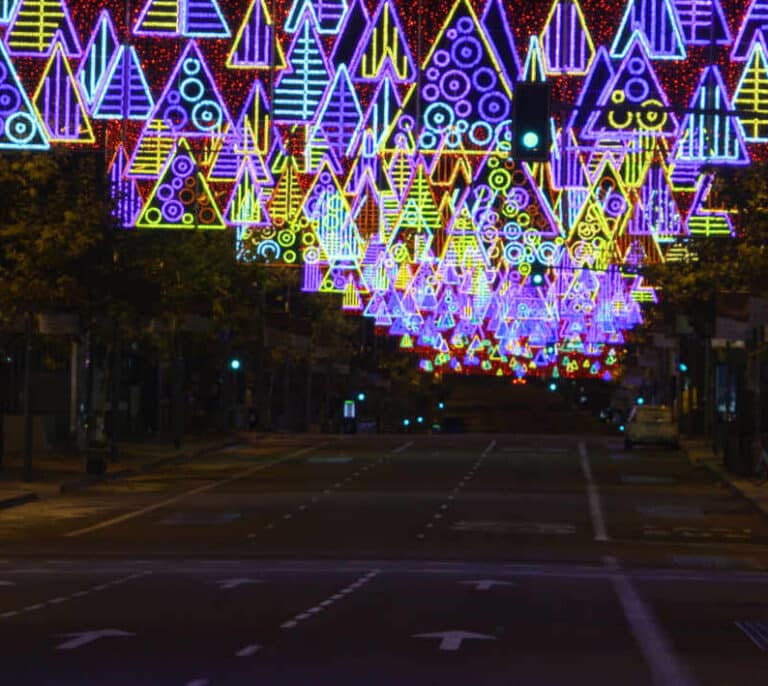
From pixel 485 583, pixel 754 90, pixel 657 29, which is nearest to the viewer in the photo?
pixel 485 583

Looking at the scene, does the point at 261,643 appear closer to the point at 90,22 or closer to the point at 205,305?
the point at 90,22

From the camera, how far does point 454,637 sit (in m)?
19.3

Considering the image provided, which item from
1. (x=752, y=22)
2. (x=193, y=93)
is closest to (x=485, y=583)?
(x=193, y=93)

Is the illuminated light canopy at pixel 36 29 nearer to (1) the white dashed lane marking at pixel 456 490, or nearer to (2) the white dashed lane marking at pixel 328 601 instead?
(1) the white dashed lane marking at pixel 456 490

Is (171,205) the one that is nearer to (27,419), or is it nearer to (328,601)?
(27,419)

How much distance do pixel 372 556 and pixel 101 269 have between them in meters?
23.5

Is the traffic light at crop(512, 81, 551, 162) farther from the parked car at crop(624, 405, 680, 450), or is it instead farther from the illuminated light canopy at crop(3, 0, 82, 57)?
the parked car at crop(624, 405, 680, 450)

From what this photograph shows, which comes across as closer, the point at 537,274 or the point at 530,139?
the point at 530,139

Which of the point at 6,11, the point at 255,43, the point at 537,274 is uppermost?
the point at 6,11

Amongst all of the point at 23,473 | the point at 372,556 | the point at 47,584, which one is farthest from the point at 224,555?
the point at 23,473

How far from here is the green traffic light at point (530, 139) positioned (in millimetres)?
31484

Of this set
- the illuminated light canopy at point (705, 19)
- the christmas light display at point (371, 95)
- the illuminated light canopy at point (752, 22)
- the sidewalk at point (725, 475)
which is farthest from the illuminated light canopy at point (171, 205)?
the sidewalk at point (725, 475)

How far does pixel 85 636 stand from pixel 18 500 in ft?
80.6

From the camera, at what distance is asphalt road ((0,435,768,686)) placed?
676 inches
